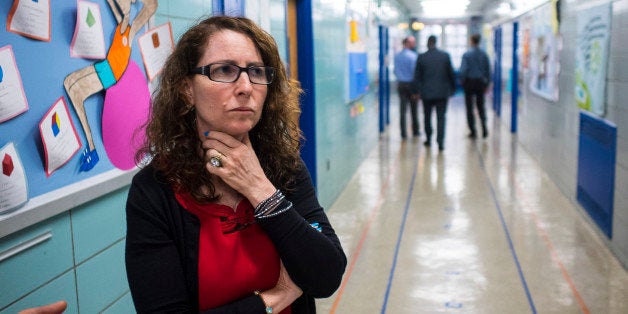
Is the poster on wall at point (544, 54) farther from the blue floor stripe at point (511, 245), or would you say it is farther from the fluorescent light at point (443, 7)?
the fluorescent light at point (443, 7)

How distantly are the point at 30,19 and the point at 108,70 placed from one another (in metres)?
0.43

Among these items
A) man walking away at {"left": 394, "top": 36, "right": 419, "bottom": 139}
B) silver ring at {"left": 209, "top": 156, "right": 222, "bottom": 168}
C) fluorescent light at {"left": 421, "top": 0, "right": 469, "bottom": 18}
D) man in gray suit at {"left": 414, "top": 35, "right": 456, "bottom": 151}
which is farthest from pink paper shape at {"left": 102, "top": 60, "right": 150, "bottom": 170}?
fluorescent light at {"left": 421, "top": 0, "right": 469, "bottom": 18}

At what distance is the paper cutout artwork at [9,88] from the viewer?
158cm

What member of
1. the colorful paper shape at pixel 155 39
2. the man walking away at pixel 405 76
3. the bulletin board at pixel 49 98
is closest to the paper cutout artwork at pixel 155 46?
the colorful paper shape at pixel 155 39

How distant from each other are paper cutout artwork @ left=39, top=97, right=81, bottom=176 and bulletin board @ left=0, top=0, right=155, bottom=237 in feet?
0.05

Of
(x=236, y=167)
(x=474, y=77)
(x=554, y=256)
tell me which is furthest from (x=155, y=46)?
(x=474, y=77)

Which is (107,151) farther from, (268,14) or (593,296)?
(593,296)

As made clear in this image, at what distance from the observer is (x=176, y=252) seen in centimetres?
118

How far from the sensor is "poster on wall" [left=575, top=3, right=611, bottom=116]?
14.8 feet

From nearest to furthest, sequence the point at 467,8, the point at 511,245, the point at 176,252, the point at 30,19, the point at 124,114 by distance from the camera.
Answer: the point at 176,252 < the point at 30,19 < the point at 124,114 < the point at 511,245 < the point at 467,8

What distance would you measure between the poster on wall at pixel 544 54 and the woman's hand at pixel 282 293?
19.7 feet

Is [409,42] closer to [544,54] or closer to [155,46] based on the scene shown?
[544,54]

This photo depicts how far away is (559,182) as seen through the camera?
6.37 m

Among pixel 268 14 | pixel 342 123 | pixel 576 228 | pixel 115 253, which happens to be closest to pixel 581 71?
pixel 576 228
